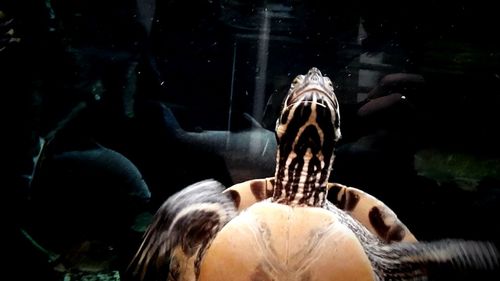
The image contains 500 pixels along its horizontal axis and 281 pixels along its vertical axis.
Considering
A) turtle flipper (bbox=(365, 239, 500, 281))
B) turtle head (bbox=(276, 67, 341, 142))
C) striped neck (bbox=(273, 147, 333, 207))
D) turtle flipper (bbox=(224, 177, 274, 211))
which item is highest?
turtle head (bbox=(276, 67, 341, 142))

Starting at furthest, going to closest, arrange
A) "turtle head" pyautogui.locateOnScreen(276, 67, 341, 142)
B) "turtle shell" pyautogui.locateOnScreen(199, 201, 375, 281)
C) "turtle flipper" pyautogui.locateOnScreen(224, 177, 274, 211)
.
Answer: "turtle flipper" pyautogui.locateOnScreen(224, 177, 274, 211) < "turtle head" pyautogui.locateOnScreen(276, 67, 341, 142) < "turtle shell" pyautogui.locateOnScreen(199, 201, 375, 281)

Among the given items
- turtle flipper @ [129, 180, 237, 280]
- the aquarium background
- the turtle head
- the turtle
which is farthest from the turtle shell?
the aquarium background

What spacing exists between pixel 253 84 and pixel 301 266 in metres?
0.74

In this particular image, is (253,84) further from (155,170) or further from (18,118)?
(18,118)

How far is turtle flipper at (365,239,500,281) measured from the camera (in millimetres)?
1112

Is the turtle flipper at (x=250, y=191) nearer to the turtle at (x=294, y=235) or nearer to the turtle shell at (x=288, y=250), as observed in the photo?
the turtle at (x=294, y=235)

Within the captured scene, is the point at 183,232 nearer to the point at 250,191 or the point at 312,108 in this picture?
the point at 250,191

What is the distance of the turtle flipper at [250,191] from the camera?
4.73 ft

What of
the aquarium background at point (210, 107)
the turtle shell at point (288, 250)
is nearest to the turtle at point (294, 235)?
the turtle shell at point (288, 250)

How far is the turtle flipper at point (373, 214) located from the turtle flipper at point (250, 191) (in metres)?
0.26

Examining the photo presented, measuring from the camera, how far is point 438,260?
115 centimetres

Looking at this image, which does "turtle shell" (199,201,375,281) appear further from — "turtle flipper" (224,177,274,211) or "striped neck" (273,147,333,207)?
"turtle flipper" (224,177,274,211)

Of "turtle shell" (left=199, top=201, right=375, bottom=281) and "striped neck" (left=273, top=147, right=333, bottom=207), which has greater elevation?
"striped neck" (left=273, top=147, right=333, bottom=207)

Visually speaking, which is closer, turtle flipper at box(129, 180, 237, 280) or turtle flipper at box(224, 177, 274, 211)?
turtle flipper at box(129, 180, 237, 280)
